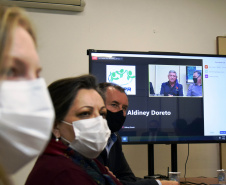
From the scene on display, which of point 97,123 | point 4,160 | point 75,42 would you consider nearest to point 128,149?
point 75,42

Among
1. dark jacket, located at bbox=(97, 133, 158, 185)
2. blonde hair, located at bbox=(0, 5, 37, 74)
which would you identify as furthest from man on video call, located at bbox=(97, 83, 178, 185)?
blonde hair, located at bbox=(0, 5, 37, 74)

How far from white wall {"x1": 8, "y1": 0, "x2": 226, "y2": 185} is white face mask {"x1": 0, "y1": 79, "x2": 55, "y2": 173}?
226cm

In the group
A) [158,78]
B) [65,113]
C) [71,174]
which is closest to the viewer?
[71,174]

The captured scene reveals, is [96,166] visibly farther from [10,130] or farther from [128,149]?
[128,149]

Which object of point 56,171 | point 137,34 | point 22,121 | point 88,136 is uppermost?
point 137,34

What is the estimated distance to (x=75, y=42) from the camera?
3.07 meters

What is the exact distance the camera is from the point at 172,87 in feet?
8.84

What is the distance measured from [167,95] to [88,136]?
1.35 metres

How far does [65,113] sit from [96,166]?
0.99ft

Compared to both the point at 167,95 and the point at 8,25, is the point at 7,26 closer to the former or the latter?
the point at 8,25

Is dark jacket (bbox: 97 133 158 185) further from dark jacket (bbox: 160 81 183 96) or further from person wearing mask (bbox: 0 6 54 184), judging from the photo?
person wearing mask (bbox: 0 6 54 184)

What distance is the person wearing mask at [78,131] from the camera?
4.56ft

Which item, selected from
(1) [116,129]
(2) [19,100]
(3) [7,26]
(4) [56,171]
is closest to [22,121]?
(2) [19,100]

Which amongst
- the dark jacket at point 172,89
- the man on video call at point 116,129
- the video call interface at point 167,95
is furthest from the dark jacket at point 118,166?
the dark jacket at point 172,89
